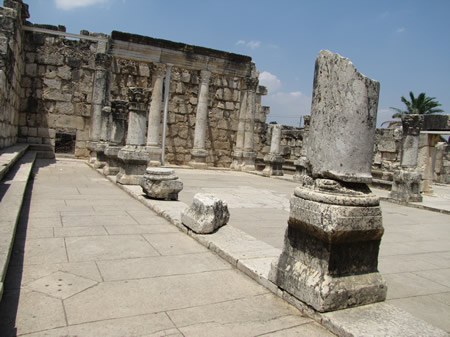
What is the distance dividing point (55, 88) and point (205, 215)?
13200mm

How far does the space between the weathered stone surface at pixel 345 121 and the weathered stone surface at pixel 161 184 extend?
4480 mm

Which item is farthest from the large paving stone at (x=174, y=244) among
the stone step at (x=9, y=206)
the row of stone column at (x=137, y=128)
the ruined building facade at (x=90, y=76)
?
the ruined building facade at (x=90, y=76)

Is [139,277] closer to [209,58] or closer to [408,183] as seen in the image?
[408,183]

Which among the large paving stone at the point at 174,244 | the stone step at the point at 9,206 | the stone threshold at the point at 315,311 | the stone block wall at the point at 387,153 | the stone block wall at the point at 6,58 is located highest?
the stone block wall at the point at 6,58

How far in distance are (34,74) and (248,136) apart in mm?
9485

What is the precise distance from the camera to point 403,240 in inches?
239

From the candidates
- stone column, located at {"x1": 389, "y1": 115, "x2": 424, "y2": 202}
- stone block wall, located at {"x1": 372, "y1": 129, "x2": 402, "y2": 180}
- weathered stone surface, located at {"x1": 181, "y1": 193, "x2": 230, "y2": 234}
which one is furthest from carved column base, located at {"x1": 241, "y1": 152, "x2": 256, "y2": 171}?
weathered stone surface, located at {"x1": 181, "y1": 193, "x2": 230, "y2": 234}

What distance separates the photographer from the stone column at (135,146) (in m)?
9.41

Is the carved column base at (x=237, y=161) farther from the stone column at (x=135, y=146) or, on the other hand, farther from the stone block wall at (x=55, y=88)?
the stone column at (x=135, y=146)

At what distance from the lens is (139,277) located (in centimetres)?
369

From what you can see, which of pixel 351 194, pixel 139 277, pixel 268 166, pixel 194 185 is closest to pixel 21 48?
pixel 194 185

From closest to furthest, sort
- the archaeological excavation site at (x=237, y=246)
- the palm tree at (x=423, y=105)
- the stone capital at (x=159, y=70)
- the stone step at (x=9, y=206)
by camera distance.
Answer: the archaeological excavation site at (x=237, y=246)
the stone step at (x=9, y=206)
the stone capital at (x=159, y=70)
the palm tree at (x=423, y=105)

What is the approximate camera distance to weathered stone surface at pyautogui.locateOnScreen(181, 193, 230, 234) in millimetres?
5168

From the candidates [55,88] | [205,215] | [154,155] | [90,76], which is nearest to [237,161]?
[154,155]
